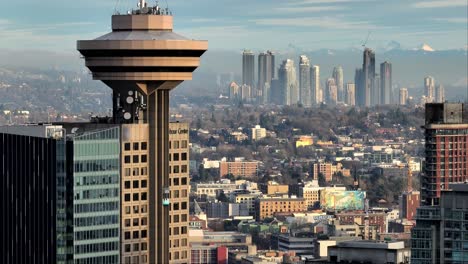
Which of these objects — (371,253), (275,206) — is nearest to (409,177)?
(275,206)

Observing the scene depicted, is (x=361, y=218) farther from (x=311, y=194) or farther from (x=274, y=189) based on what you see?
(x=274, y=189)

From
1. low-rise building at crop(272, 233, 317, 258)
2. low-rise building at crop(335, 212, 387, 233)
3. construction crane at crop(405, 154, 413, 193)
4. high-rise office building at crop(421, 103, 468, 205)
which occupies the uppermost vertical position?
high-rise office building at crop(421, 103, 468, 205)

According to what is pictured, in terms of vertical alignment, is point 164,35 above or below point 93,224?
above

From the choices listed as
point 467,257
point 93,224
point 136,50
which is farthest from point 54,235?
point 467,257

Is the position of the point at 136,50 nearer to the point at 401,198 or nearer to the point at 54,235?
the point at 54,235

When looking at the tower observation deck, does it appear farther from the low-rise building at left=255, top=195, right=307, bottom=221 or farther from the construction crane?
the construction crane

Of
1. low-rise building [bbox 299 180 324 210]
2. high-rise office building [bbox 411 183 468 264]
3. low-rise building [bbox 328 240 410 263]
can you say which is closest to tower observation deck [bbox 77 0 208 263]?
high-rise office building [bbox 411 183 468 264]
